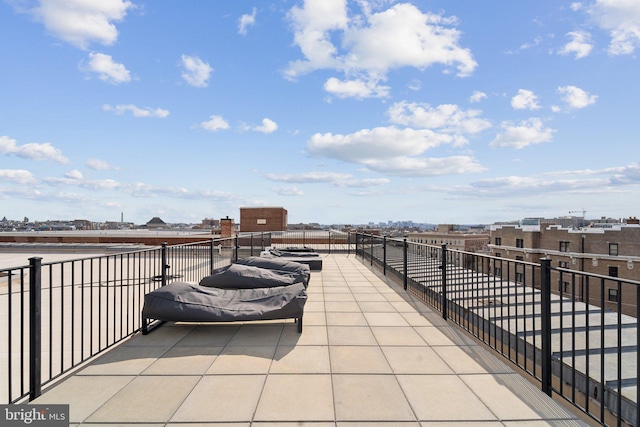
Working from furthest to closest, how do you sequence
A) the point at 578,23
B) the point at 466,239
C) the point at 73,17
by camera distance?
the point at 466,239
the point at 578,23
the point at 73,17

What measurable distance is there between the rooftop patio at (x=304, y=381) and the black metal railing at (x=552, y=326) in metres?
0.35

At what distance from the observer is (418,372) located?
296cm

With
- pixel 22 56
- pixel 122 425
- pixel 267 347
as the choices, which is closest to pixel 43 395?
pixel 122 425

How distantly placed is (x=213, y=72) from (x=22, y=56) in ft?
17.2

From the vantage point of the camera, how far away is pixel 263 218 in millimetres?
21047

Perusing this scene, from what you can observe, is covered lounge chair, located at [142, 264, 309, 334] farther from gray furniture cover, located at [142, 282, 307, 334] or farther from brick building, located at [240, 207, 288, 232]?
brick building, located at [240, 207, 288, 232]

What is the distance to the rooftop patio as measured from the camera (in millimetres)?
2279

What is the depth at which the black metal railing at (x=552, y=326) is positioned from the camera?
7.57 feet

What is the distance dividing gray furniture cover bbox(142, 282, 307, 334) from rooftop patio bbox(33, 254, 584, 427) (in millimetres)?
291

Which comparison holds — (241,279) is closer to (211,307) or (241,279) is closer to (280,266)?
(211,307)

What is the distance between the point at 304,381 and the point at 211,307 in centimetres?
161

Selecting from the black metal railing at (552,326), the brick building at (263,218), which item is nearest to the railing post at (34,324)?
the black metal railing at (552,326)

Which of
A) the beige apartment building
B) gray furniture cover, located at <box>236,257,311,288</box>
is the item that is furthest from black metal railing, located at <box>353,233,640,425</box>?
the beige apartment building

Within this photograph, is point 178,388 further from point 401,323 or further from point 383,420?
point 401,323
